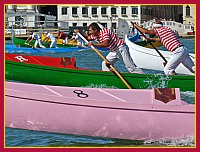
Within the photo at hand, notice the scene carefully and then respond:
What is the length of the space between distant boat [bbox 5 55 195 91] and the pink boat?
1.48m

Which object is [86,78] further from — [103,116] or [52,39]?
[52,39]

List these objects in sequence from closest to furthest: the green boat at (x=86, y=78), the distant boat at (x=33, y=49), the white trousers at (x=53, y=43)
Answer: the green boat at (x=86, y=78) < the distant boat at (x=33, y=49) < the white trousers at (x=53, y=43)

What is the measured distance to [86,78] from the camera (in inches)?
292

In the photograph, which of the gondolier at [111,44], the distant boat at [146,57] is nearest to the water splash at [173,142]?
the gondolier at [111,44]

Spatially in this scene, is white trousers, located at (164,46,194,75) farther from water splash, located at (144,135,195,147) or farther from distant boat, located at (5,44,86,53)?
distant boat, located at (5,44,86,53)

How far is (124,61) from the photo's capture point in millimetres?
7387

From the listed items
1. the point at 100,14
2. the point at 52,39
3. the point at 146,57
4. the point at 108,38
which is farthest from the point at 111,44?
the point at 52,39

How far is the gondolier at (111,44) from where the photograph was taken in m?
6.69

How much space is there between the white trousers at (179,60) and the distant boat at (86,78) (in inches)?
4.4

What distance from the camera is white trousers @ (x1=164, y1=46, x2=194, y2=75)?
23.1ft

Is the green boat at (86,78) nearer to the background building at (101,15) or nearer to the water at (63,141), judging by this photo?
the background building at (101,15)

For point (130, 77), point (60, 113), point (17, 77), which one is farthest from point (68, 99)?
→ point (17, 77)

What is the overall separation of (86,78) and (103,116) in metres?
2.13

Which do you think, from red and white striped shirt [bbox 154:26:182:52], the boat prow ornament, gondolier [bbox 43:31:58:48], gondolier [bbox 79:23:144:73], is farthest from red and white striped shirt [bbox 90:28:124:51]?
gondolier [bbox 43:31:58:48]
